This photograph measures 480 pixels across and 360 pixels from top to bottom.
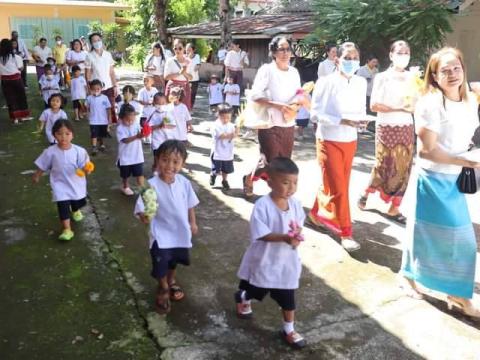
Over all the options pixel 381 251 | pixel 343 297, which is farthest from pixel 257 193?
pixel 343 297

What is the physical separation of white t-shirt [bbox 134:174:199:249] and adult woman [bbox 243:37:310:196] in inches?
55.3

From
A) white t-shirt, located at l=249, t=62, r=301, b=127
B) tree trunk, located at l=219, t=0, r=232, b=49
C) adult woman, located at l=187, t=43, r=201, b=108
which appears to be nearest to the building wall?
adult woman, located at l=187, t=43, r=201, b=108

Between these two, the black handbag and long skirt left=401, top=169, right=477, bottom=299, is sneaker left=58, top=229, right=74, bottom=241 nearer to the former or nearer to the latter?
long skirt left=401, top=169, right=477, bottom=299

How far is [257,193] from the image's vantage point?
19.4ft

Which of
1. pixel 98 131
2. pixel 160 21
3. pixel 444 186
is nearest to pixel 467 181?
pixel 444 186

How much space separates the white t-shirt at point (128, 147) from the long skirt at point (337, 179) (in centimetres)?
233

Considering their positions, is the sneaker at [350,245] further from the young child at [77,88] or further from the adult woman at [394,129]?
the young child at [77,88]

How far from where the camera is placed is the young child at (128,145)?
5680mm

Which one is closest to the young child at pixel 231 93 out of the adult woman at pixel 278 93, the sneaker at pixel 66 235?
the adult woman at pixel 278 93

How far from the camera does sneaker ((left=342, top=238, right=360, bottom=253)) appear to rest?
4270mm

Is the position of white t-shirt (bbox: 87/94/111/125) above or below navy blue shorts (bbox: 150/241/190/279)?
above

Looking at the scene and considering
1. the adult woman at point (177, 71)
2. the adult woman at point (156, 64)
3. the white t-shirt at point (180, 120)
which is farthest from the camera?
the adult woman at point (156, 64)

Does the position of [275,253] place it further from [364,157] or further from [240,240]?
[364,157]

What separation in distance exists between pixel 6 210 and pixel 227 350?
3339 mm
